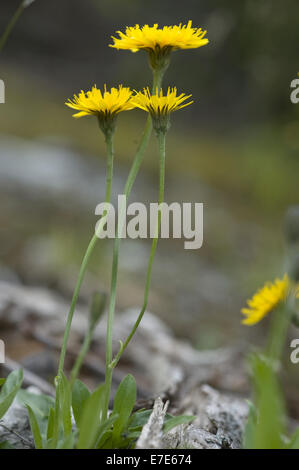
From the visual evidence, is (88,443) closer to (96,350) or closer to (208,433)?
(208,433)

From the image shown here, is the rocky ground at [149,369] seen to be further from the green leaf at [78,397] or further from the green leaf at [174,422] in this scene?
the green leaf at [78,397]

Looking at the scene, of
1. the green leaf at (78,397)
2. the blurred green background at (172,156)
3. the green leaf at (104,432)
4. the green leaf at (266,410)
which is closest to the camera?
the green leaf at (266,410)

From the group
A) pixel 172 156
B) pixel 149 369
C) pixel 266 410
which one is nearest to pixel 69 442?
pixel 266 410

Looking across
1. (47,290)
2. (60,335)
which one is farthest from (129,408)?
(47,290)

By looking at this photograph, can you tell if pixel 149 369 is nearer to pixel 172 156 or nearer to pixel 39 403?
pixel 39 403

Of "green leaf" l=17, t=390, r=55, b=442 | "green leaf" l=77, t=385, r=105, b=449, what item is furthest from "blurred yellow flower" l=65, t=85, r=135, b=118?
"green leaf" l=17, t=390, r=55, b=442

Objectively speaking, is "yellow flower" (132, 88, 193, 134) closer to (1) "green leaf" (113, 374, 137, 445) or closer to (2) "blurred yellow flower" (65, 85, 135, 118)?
(2) "blurred yellow flower" (65, 85, 135, 118)

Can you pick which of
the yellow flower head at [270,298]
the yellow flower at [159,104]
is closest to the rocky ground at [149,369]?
the yellow flower head at [270,298]
